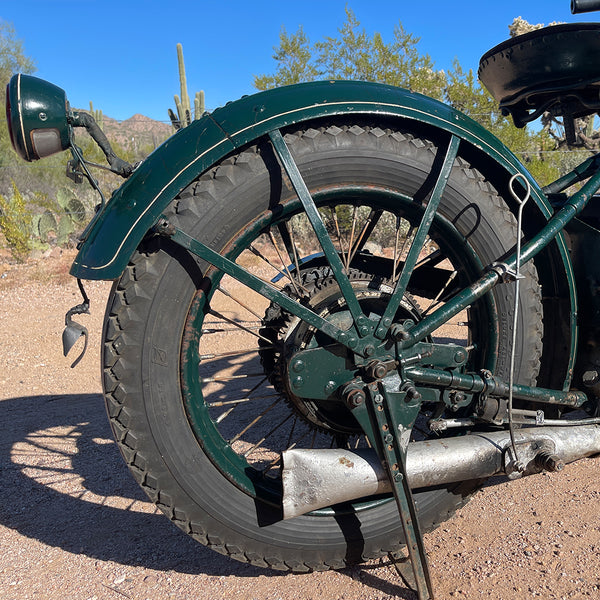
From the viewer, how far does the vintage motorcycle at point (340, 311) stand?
1833 mm

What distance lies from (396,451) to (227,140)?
48.8 inches

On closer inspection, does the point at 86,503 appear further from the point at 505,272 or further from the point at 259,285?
the point at 505,272

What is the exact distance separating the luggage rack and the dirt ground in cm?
185

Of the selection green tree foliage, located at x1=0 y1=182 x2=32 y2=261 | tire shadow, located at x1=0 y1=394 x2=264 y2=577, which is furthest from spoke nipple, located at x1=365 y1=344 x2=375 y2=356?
green tree foliage, located at x1=0 y1=182 x2=32 y2=261

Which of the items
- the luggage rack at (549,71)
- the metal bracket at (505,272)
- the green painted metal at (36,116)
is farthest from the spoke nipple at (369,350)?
the luggage rack at (549,71)

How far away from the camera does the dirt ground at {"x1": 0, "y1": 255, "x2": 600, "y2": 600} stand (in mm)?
2070

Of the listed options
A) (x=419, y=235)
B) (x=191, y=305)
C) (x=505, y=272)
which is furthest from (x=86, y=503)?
(x=505, y=272)

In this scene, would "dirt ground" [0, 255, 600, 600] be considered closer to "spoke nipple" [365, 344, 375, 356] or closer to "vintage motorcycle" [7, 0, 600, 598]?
"vintage motorcycle" [7, 0, 600, 598]

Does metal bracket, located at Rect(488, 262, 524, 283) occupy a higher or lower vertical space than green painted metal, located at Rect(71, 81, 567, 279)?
lower

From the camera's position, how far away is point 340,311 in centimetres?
232

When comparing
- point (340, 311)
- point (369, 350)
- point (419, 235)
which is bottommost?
point (369, 350)

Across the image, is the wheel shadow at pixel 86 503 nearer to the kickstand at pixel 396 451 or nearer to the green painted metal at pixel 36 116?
the kickstand at pixel 396 451

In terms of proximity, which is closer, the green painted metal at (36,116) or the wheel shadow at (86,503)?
the green painted metal at (36,116)

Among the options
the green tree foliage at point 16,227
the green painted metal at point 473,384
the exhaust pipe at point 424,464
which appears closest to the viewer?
the exhaust pipe at point 424,464
